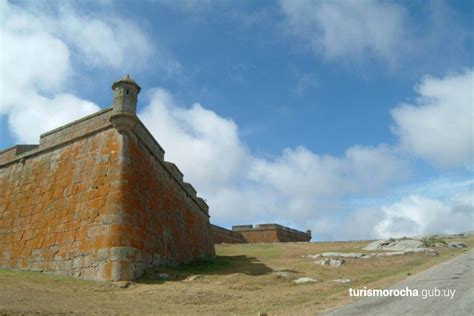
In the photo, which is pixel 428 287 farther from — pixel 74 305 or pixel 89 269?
pixel 89 269

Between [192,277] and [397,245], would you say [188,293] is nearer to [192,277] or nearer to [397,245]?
[192,277]

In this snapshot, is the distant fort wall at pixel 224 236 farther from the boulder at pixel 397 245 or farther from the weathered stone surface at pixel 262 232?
the boulder at pixel 397 245

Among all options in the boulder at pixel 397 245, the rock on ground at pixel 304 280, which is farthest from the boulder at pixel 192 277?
the boulder at pixel 397 245

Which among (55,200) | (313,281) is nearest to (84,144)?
(55,200)

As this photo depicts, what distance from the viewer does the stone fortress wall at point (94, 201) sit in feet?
39.8

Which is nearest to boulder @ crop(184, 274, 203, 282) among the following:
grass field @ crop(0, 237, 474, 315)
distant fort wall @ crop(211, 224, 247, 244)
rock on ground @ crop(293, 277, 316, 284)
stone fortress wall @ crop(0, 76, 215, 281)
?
grass field @ crop(0, 237, 474, 315)

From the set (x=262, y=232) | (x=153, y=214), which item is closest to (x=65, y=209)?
(x=153, y=214)

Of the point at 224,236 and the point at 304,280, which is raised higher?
the point at 224,236

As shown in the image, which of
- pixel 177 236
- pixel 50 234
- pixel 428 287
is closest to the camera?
pixel 428 287

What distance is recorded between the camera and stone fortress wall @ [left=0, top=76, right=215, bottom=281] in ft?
39.8

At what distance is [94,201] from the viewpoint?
13.0 m

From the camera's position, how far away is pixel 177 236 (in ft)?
56.0

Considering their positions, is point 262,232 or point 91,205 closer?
point 91,205

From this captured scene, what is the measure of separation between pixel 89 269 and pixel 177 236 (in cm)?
564
